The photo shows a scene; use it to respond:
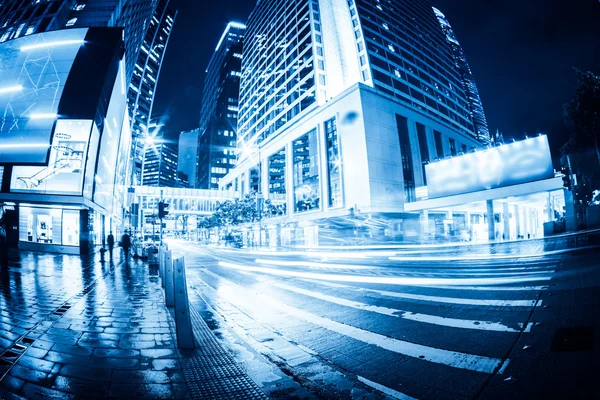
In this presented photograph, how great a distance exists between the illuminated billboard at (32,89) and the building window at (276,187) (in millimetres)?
34564

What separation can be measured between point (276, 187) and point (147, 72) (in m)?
71.8

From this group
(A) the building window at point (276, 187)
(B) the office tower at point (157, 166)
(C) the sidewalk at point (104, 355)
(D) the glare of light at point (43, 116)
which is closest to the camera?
(C) the sidewalk at point (104, 355)

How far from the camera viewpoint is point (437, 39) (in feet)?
221

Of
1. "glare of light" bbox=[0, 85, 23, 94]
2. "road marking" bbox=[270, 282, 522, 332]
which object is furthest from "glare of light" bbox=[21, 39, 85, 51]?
"road marking" bbox=[270, 282, 522, 332]

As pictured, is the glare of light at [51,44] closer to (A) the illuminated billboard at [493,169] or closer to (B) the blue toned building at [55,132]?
(B) the blue toned building at [55,132]

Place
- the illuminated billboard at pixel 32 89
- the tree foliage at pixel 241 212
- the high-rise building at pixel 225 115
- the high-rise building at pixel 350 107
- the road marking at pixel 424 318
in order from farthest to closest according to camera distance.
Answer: the high-rise building at pixel 225 115 → the tree foliage at pixel 241 212 → the high-rise building at pixel 350 107 → the illuminated billboard at pixel 32 89 → the road marking at pixel 424 318

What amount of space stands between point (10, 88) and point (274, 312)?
29.2m

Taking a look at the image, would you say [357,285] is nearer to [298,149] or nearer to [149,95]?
[298,149]

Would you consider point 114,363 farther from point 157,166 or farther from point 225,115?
point 157,166

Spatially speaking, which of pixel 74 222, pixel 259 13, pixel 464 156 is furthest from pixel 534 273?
pixel 259 13

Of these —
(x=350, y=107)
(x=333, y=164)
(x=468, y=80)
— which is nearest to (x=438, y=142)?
(x=350, y=107)

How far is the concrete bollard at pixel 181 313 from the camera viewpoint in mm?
3715

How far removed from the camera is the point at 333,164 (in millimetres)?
39250

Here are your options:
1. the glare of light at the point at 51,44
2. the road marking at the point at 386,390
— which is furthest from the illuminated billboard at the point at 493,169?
the glare of light at the point at 51,44
